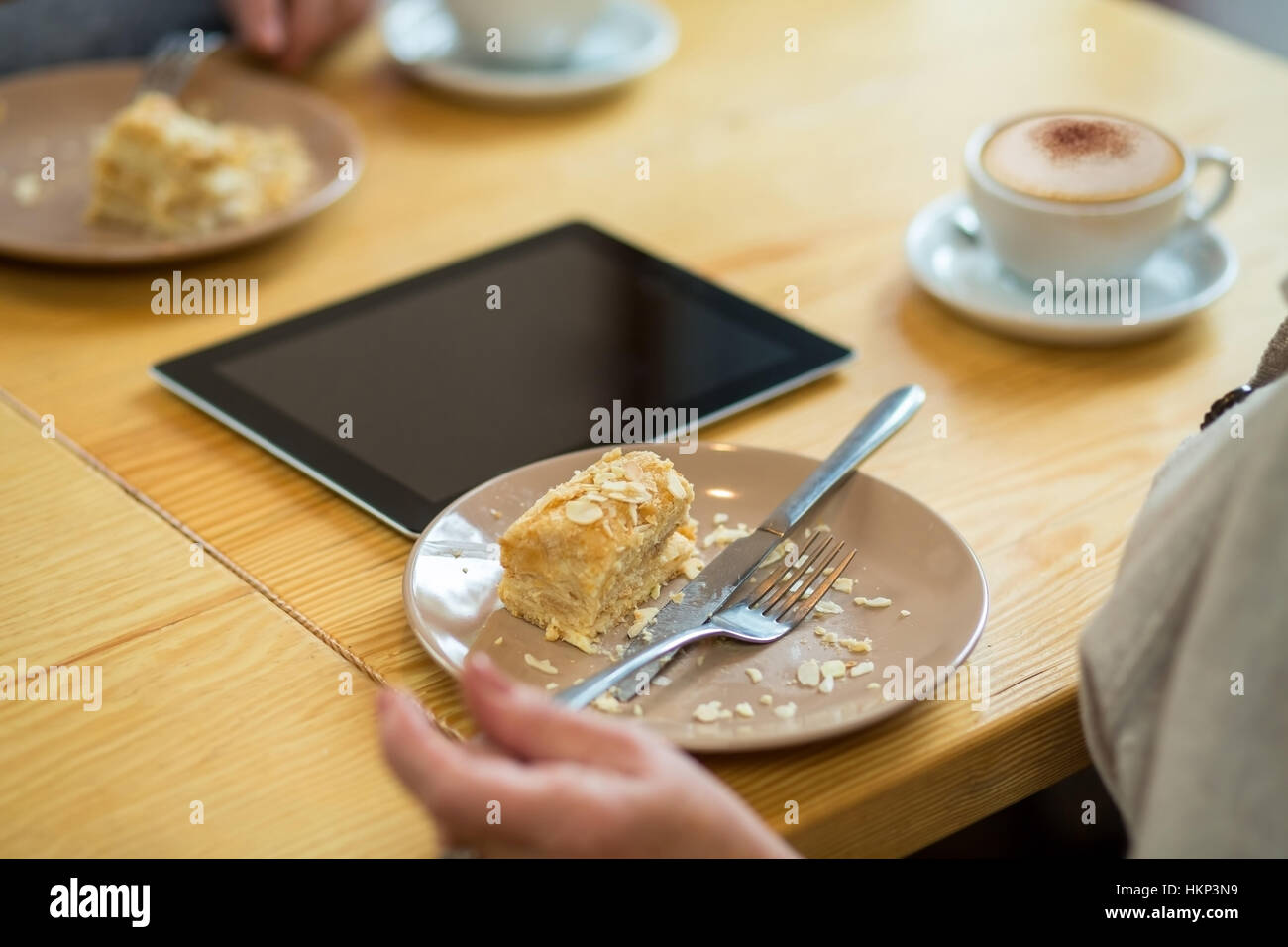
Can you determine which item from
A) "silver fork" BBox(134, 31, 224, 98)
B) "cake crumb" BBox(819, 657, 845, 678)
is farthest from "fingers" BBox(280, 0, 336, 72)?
"cake crumb" BBox(819, 657, 845, 678)

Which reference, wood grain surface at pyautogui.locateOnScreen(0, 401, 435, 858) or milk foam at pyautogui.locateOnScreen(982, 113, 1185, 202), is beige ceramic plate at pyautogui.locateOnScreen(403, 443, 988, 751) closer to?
wood grain surface at pyautogui.locateOnScreen(0, 401, 435, 858)

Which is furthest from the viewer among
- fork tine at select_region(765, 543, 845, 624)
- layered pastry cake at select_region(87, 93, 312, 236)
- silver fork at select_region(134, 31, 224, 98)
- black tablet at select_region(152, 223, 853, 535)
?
silver fork at select_region(134, 31, 224, 98)

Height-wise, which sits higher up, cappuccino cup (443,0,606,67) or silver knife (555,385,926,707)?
cappuccino cup (443,0,606,67)

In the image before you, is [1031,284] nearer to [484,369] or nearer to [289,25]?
[484,369]

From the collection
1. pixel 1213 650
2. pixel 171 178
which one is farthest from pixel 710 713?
pixel 171 178

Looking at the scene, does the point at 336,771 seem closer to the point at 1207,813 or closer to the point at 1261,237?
the point at 1207,813

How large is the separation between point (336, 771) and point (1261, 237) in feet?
3.17

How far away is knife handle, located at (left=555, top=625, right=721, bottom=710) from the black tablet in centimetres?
22

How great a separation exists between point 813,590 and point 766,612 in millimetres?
38

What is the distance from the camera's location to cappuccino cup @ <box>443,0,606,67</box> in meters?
1.46

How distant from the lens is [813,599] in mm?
783

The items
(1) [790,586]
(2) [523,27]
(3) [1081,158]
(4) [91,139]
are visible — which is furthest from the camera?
(2) [523,27]

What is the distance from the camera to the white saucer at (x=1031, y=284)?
1089mm
